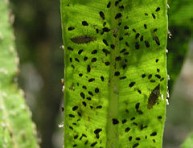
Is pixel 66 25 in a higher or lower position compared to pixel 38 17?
higher

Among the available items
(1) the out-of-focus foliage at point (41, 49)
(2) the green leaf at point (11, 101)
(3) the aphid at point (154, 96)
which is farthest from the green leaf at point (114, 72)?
(1) the out-of-focus foliage at point (41, 49)

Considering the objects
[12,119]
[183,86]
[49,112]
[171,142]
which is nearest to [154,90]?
[12,119]

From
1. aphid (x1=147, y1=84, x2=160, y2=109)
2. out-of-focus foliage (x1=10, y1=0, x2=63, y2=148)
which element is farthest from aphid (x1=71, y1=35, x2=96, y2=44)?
out-of-focus foliage (x1=10, y1=0, x2=63, y2=148)

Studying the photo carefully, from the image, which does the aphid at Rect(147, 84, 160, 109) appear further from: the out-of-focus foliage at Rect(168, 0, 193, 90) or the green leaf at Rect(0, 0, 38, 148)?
the green leaf at Rect(0, 0, 38, 148)

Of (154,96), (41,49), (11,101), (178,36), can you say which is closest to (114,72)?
(154,96)

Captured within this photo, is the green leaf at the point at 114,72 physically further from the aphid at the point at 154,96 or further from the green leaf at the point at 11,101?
the green leaf at the point at 11,101

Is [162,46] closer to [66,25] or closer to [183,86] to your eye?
[66,25]
